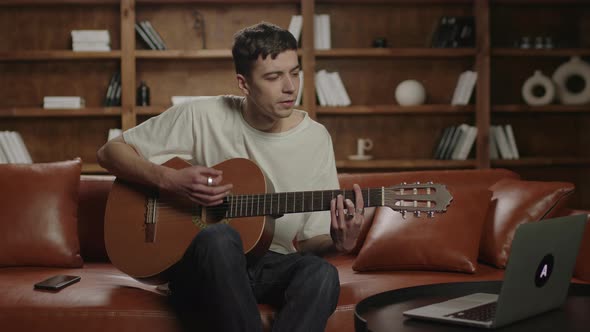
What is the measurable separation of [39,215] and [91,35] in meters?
2.17

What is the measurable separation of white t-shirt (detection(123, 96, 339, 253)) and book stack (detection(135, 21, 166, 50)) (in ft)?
7.53

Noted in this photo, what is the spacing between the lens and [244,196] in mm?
1903

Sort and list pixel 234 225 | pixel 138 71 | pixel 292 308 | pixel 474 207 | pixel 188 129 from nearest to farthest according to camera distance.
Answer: pixel 292 308 < pixel 234 225 < pixel 188 129 < pixel 474 207 < pixel 138 71

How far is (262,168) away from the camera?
2109 millimetres

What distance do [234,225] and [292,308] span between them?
31 cm

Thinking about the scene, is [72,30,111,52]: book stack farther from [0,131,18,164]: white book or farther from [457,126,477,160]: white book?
[457,126,477,160]: white book

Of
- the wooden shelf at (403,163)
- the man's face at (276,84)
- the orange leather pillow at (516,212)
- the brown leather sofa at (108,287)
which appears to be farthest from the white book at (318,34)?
the man's face at (276,84)

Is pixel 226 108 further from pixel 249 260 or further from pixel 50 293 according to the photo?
pixel 50 293

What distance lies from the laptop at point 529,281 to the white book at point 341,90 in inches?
117

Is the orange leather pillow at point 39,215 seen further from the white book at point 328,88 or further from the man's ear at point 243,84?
the white book at point 328,88

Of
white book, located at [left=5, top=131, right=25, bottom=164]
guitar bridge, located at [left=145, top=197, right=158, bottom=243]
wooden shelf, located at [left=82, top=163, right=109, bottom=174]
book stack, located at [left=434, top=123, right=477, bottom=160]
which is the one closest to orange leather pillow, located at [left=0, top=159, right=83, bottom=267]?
guitar bridge, located at [left=145, top=197, right=158, bottom=243]

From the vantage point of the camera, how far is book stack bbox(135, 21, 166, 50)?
437 cm

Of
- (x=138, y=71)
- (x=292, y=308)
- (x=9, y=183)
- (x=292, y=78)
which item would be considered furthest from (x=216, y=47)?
(x=292, y=308)

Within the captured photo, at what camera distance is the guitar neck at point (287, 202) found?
70.4 inches
